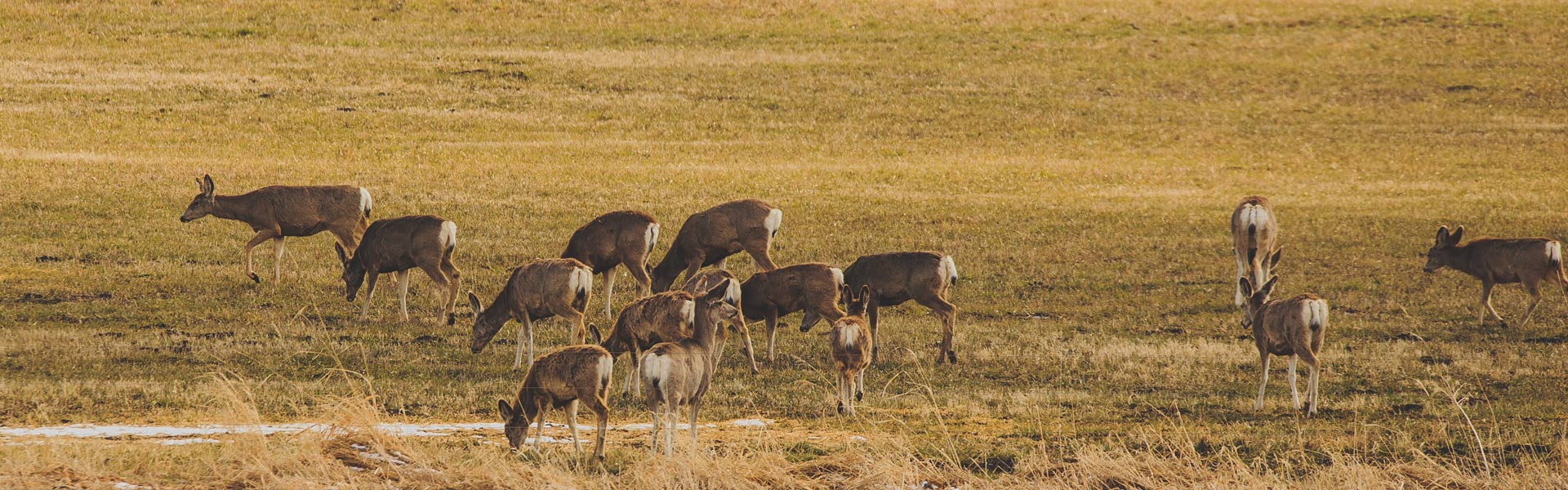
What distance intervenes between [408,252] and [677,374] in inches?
344

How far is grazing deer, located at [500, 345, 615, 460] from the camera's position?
1138 cm

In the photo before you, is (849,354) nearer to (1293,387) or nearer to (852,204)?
(1293,387)

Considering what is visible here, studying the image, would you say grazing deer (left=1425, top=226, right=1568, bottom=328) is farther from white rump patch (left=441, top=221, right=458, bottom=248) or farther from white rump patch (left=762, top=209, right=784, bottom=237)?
white rump patch (left=441, top=221, right=458, bottom=248)

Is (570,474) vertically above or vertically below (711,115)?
above

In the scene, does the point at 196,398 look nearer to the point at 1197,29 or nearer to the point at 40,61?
the point at 40,61

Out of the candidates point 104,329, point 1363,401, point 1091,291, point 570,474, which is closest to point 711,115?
point 1091,291

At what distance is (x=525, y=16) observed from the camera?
54250mm

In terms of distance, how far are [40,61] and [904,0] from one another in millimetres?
31535

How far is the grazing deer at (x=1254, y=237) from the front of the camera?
21.8m

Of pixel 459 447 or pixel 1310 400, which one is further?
pixel 1310 400

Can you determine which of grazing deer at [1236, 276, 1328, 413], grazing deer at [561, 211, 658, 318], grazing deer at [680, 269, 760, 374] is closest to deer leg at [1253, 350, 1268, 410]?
grazing deer at [1236, 276, 1328, 413]

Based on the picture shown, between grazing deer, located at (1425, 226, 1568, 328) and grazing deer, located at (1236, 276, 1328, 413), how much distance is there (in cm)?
681

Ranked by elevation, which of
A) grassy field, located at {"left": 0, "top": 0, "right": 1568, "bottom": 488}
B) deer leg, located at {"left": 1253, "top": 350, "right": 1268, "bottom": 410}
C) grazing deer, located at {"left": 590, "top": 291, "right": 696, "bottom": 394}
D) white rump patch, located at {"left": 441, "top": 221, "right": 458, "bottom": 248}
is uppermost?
grazing deer, located at {"left": 590, "top": 291, "right": 696, "bottom": 394}

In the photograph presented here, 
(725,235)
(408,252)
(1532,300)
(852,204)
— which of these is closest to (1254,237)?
(1532,300)
